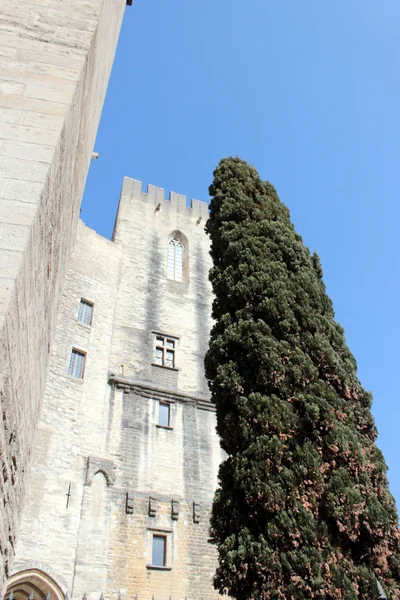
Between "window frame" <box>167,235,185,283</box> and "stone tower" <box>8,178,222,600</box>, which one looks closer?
"stone tower" <box>8,178,222,600</box>

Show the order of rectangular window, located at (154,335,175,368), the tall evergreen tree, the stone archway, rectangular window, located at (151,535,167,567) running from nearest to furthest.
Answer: the tall evergreen tree < the stone archway < rectangular window, located at (151,535,167,567) < rectangular window, located at (154,335,175,368)

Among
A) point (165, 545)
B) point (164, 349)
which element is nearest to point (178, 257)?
point (164, 349)

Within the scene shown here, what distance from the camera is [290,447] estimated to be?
670 centimetres

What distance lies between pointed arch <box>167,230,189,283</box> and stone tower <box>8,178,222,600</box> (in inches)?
4.6

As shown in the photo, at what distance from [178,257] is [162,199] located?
9.85ft

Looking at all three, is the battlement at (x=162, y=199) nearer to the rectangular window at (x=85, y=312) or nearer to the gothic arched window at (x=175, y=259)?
the gothic arched window at (x=175, y=259)

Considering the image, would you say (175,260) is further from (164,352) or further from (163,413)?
(163,413)

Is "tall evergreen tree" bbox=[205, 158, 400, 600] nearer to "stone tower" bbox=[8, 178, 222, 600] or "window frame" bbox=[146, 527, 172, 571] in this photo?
"stone tower" bbox=[8, 178, 222, 600]

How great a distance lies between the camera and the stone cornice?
50.6 feet

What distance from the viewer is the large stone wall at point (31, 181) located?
2.99 m

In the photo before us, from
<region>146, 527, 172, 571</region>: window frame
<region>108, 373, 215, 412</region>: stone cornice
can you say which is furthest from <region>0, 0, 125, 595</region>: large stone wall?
<region>108, 373, 215, 412</region>: stone cornice

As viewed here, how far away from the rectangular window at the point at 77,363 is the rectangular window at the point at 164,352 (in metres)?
2.57

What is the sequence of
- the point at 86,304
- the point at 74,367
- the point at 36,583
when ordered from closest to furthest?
the point at 36,583
the point at 74,367
the point at 86,304

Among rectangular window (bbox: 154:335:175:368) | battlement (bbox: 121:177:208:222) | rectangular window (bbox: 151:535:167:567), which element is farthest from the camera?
battlement (bbox: 121:177:208:222)
